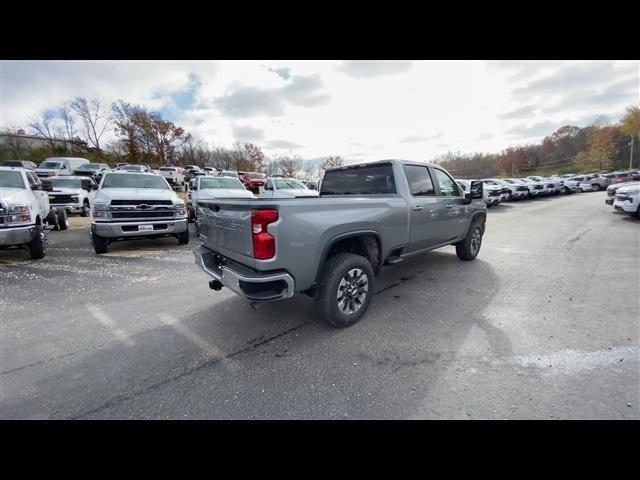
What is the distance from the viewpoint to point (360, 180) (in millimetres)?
4402

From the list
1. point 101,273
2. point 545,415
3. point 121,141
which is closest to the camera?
point 545,415

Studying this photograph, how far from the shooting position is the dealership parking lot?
2088mm

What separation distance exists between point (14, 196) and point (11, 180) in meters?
1.36

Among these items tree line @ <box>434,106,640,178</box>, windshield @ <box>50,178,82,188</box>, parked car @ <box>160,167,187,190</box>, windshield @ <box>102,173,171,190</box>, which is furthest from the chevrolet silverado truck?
tree line @ <box>434,106,640,178</box>

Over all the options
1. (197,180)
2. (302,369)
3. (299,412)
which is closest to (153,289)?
(302,369)

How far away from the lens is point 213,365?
2568 mm

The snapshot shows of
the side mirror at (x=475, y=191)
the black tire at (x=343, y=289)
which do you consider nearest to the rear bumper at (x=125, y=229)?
the black tire at (x=343, y=289)

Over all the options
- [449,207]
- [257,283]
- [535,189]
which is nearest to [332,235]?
[257,283]

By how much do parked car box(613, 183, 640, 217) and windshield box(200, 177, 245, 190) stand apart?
1541 centimetres

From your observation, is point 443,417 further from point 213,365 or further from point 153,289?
point 153,289

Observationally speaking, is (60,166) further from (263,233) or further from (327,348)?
(327,348)

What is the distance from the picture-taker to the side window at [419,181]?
419cm

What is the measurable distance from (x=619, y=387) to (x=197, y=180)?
445 inches

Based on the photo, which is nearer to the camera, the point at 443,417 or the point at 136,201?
the point at 443,417
